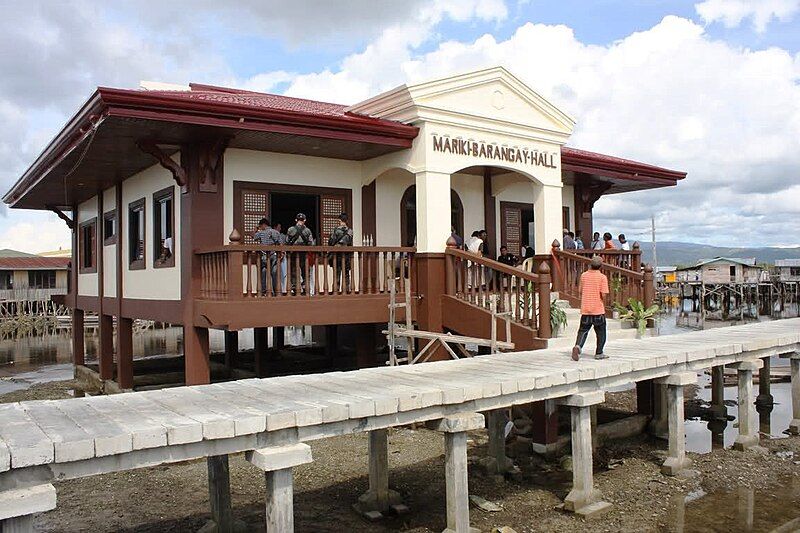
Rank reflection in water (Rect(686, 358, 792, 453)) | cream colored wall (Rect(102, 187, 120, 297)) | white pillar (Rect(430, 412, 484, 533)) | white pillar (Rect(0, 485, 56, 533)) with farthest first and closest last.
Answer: cream colored wall (Rect(102, 187, 120, 297)), reflection in water (Rect(686, 358, 792, 453)), white pillar (Rect(430, 412, 484, 533)), white pillar (Rect(0, 485, 56, 533))

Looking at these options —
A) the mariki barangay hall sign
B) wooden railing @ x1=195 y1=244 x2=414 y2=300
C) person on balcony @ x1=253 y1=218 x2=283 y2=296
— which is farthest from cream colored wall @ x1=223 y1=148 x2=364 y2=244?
the mariki barangay hall sign

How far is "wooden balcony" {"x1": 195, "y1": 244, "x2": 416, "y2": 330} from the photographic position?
10.8m

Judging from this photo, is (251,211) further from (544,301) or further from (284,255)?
(544,301)

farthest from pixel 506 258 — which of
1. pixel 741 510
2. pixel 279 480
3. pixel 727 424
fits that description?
pixel 279 480

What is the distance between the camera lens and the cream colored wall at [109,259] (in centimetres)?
1698

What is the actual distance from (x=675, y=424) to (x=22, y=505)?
934 cm

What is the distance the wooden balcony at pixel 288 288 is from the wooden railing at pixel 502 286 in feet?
2.82

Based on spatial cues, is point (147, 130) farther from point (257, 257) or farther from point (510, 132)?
point (510, 132)

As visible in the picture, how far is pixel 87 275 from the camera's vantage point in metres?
20.0

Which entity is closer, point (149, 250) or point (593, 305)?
point (593, 305)

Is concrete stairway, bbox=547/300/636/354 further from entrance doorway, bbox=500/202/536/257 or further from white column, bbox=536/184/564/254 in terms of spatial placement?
entrance doorway, bbox=500/202/536/257

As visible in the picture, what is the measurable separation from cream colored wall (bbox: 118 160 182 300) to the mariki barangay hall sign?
16.5 ft

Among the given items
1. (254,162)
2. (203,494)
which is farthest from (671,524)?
(254,162)

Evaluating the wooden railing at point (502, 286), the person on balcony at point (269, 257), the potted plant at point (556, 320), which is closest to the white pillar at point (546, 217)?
the wooden railing at point (502, 286)
